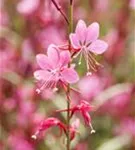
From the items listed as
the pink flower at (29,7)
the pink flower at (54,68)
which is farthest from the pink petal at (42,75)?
the pink flower at (29,7)

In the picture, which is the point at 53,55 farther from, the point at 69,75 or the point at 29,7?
the point at 29,7

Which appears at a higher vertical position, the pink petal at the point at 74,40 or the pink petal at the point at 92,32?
the pink petal at the point at 92,32

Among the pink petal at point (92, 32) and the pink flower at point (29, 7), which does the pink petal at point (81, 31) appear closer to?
the pink petal at point (92, 32)

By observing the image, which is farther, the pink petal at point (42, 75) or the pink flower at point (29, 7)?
the pink flower at point (29, 7)

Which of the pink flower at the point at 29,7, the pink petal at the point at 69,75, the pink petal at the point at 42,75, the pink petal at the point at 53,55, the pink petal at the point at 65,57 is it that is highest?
the pink flower at the point at 29,7

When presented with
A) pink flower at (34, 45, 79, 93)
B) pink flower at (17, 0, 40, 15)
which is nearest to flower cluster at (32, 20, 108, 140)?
pink flower at (34, 45, 79, 93)

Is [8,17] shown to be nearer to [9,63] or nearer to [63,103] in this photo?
[9,63]
